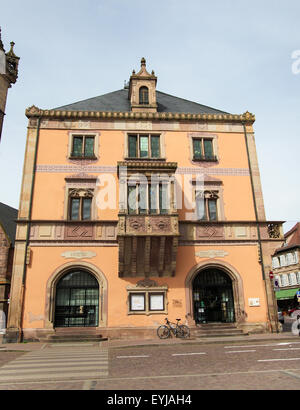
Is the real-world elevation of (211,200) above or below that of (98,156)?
below

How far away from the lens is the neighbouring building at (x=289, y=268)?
43562 millimetres

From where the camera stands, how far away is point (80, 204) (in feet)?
62.1

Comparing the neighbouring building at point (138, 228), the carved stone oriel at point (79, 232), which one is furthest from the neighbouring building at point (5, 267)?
the carved stone oriel at point (79, 232)

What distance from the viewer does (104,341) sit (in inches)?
642

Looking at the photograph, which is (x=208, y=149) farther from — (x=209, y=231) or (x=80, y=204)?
(x=80, y=204)

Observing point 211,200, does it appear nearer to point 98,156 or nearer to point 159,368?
point 98,156

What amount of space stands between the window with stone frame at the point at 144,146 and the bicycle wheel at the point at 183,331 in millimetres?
10245

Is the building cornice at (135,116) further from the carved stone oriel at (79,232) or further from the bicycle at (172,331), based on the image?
the bicycle at (172,331)

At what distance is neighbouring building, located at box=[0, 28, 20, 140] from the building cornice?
12.3 m

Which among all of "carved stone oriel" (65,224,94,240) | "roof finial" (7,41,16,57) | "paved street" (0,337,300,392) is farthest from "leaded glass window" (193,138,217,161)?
"roof finial" (7,41,16,57)

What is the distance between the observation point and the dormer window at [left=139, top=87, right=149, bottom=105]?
2228 cm

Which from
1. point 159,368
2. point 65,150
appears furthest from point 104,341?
point 65,150

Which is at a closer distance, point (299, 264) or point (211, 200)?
point (211, 200)

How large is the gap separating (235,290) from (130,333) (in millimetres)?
6405
